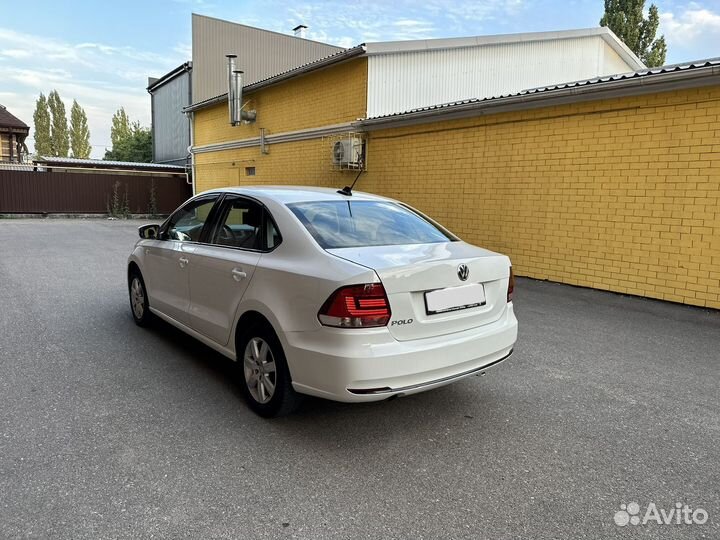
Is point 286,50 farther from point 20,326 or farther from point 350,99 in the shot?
point 20,326

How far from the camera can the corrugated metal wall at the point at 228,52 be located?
1984 centimetres

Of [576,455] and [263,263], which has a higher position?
[263,263]

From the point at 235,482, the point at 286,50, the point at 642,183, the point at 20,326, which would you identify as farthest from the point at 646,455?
the point at 286,50

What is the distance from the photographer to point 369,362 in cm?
267

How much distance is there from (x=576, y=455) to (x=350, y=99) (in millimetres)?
10517

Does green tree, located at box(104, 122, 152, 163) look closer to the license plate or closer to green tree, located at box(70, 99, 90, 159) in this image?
green tree, located at box(70, 99, 90, 159)

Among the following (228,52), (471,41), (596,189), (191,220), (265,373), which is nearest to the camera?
(265,373)

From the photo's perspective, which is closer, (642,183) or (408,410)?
(408,410)

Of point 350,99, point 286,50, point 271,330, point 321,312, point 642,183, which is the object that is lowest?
point 271,330

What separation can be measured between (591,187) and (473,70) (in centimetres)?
712

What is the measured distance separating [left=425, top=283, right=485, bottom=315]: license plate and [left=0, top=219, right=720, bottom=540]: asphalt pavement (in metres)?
0.78

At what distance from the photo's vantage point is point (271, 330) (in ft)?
10.3
